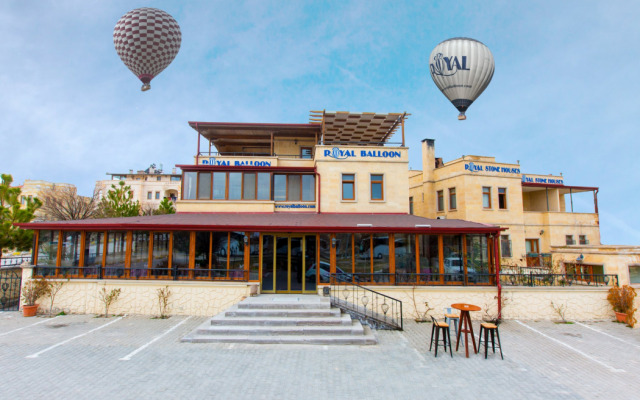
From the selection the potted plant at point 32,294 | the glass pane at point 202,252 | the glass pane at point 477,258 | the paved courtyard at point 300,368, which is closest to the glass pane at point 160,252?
the glass pane at point 202,252

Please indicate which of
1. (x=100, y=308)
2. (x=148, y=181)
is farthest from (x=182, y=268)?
(x=148, y=181)

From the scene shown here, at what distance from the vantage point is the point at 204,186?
58.0ft

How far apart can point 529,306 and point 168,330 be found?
13621 mm

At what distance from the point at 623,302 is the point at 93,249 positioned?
21.6 meters

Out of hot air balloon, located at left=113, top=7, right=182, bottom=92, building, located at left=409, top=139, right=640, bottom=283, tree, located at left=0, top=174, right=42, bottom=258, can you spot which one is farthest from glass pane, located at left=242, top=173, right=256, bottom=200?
building, located at left=409, top=139, right=640, bottom=283

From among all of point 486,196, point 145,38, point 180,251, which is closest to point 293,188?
point 180,251

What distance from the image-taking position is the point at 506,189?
24.1 metres

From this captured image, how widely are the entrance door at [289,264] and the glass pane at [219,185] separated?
4465mm

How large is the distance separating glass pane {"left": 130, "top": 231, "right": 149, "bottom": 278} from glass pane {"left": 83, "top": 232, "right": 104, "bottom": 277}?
1409 millimetres

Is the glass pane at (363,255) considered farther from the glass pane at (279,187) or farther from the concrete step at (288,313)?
the glass pane at (279,187)

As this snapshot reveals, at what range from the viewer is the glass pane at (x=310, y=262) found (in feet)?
47.4

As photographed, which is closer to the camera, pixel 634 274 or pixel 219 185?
pixel 634 274

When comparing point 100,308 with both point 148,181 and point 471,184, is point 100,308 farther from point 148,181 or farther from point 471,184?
point 148,181

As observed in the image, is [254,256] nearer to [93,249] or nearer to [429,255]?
[93,249]
